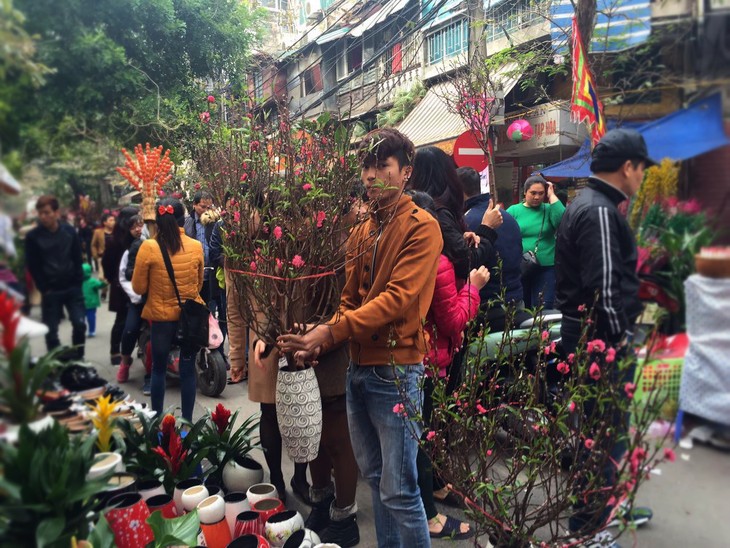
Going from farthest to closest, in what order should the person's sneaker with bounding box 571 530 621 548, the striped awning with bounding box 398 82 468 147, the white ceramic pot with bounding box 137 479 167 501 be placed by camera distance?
the striped awning with bounding box 398 82 468 147
the white ceramic pot with bounding box 137 479 167 501
the person's sneaker with bounding box 571 530 621 548

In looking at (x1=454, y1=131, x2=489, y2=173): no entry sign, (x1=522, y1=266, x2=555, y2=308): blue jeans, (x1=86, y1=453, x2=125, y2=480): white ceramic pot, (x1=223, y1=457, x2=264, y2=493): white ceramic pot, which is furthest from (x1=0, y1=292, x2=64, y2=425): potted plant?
(x1=454, y1=131, x2=489, y2=173): no entry sign

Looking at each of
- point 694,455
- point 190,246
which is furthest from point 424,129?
point 694,455

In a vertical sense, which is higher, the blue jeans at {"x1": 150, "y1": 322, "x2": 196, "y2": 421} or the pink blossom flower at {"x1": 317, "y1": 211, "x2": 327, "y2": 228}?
the pink blossom flower at {"x1": 317, "y1": 211, "x2": 327, "y2": 228}

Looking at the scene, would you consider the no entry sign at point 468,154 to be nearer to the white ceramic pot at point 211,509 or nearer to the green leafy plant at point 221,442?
the green leafy plant at point 221,442

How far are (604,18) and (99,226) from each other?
1410 mm

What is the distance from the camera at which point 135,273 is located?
2723mm

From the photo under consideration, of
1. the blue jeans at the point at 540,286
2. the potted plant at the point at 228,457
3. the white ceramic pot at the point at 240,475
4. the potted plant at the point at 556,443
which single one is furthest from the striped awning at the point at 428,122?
the potted plant at the point at 556,443

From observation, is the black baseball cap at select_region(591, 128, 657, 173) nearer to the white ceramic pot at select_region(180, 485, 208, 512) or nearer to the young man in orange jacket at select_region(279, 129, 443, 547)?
the young man in orange jacket at select_region(279, 129, 443, 547)

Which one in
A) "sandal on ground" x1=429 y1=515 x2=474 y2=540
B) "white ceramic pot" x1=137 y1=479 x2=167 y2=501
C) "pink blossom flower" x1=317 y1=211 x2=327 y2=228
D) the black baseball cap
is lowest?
"sandal on ground" x1=429 y1=515 x2=474 y2=540

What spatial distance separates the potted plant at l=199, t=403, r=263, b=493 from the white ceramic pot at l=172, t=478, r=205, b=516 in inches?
7.5

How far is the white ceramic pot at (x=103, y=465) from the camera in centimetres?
127

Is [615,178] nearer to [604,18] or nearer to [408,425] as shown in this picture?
[604,18]

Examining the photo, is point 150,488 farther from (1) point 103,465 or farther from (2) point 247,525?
(1) point 103,465

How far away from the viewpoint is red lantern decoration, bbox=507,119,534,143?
2.68 metres
